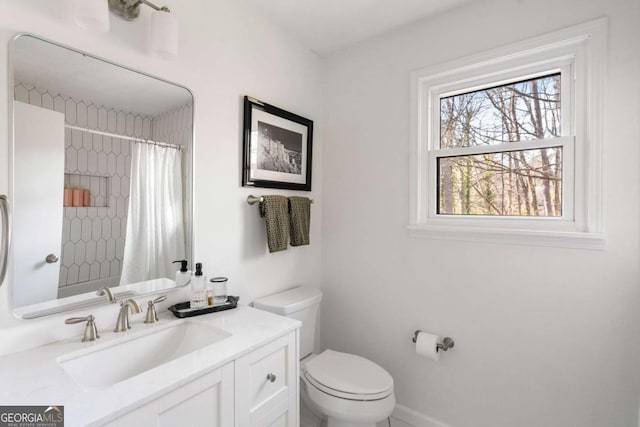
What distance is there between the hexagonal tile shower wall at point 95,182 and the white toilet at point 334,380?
75cm

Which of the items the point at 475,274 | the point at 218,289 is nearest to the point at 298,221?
the point at 218,289

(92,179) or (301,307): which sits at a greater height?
(92,179)

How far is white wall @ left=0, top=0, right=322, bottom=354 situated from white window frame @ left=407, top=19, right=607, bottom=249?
0.79 m

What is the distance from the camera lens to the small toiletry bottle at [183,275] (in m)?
1.37

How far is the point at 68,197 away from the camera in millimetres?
1055

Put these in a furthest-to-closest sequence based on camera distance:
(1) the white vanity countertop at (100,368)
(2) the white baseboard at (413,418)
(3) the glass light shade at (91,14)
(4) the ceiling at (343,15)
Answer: (2) the white baseboard at (413,418) → (4) the ceiling at (343,15) → (3) the glass light shade at (91,14) → (1) the white vanity countertop at (100,368)

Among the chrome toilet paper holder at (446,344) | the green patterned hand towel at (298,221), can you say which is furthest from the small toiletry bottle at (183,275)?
the chrome toilet paper holder at (446,344)

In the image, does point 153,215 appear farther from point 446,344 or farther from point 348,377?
point 446,344

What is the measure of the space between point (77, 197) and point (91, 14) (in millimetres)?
588

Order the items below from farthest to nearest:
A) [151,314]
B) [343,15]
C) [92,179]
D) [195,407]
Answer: [343,15] → [151,314] → [92,179] → [195,407]

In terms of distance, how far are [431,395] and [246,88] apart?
1956 millimetres

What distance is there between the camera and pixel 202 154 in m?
1.44

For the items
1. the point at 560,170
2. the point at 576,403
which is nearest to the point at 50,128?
the point at 560,170

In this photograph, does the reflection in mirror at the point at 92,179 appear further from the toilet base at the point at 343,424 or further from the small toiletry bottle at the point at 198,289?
the toilet base at the point at 343,424
